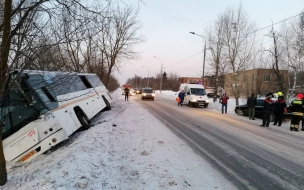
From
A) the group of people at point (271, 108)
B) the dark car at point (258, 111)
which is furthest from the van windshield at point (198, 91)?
the group of people at point (271, 108)

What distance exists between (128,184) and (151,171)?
91cm

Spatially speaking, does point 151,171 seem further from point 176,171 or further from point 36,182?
point 36,182

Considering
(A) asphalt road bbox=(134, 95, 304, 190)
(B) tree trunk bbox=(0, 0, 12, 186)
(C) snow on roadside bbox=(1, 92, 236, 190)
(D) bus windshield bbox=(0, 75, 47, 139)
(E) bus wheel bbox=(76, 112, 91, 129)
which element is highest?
(B) tree trunk bbox=(0, 0, 12, 186)

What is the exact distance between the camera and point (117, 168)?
6430 mm

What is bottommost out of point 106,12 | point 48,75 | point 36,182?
point 36,182

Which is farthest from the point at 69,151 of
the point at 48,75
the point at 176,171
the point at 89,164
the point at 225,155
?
the point at 225,155

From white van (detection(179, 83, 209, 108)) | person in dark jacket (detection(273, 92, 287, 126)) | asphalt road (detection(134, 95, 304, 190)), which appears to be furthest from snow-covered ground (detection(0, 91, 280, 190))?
white van (detection(179, 83, 209, 108))

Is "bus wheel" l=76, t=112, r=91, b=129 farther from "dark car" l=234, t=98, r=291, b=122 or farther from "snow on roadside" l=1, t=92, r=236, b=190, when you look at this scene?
"dark car" l=234, t=98, r=291, b=122

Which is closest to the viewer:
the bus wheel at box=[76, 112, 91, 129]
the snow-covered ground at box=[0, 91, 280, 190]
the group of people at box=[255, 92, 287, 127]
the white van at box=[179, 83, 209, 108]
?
the snow-covered ground at box=[0, 91, 280, 190]

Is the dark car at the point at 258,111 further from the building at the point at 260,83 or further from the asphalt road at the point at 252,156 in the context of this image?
the building at the point at 260,83

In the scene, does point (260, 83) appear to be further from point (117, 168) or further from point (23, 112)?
point (117, 168)

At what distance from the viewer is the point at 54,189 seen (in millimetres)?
4887

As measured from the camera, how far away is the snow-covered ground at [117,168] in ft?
17.9

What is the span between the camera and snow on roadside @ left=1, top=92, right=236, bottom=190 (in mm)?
5457
